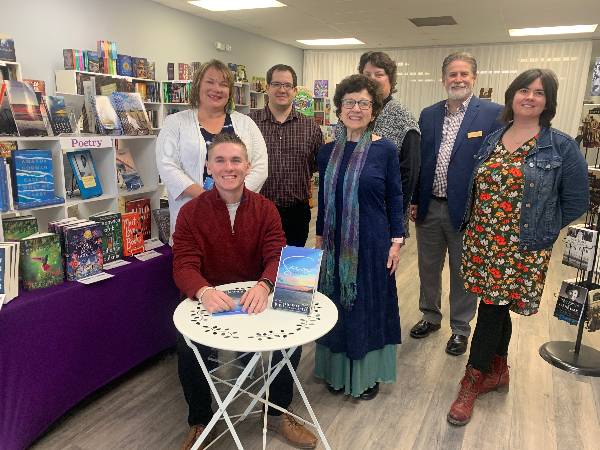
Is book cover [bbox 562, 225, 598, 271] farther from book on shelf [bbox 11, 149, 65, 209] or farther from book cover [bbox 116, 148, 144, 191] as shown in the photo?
book on shelf [bbox 11, 149, 65, 209]

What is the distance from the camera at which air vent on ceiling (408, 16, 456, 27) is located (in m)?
6.96

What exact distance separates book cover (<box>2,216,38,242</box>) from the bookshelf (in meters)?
0.04

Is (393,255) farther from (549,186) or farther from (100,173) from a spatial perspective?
(100,173)

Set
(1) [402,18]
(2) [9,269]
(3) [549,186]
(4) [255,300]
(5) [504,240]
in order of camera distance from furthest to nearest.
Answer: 1. (1) [402,18]
2. (5) [504,240]
3. (3) [549,186]
4. (2) [9,269]
5. (4) [255,300]

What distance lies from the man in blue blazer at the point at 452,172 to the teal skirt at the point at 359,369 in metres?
0.69

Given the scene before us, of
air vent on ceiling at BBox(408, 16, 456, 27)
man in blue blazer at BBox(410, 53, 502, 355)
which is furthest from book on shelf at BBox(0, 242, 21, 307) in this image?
air vent on ceiling at BBox(408, 16, 456, 27)

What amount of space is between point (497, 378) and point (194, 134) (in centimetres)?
196

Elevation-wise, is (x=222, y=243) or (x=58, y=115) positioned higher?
(x=58, y=115)

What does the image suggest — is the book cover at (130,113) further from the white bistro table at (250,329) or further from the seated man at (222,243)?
the white bistro table at (250,329)

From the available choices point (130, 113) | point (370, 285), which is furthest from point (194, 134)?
point (370, 285)

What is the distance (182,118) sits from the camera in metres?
2.27

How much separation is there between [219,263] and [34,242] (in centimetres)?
77

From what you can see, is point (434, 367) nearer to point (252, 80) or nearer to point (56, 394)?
point (56, 394)

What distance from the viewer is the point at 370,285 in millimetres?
2053
